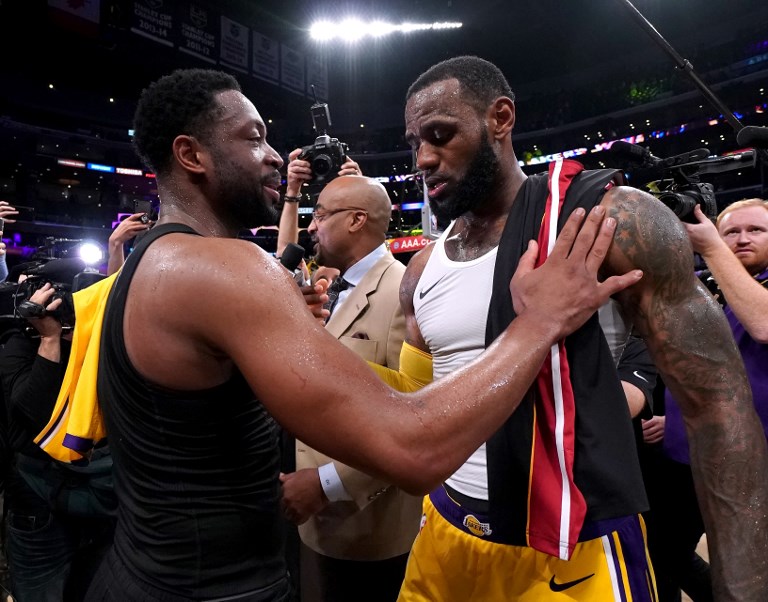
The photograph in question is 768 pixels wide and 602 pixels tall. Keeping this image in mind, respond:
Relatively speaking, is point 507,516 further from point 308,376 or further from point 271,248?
point 271,248

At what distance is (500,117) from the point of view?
5.67 feet

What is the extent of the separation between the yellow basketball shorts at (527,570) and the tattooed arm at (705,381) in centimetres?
17

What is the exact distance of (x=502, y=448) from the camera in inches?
49.7

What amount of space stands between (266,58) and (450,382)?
15.5 metres

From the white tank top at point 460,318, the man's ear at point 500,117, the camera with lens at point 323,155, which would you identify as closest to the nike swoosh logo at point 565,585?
the white tank top at point 460,318

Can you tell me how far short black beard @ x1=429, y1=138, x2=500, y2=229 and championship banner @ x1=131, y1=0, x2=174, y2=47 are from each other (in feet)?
43.5

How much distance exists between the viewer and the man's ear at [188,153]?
4.62ft

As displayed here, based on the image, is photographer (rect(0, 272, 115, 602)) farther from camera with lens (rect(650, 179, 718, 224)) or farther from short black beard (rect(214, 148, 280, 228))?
camera with lens (rect(650, 179, 718, 224))

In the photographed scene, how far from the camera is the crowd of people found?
1.03m

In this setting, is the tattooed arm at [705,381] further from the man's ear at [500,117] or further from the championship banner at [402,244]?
the championship banner at [402,244]

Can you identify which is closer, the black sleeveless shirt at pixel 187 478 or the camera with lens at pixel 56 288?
the black sleeveless shirt at pixel 187 478

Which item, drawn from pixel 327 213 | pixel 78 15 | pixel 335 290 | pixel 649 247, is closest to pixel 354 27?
pixel 78 15

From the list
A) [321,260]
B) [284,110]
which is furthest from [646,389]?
[284,110]

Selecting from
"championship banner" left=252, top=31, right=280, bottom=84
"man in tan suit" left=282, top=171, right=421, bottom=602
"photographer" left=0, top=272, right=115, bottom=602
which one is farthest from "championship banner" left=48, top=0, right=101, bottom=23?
"man in tan suit" left=282, top=171, right=421, bottom=602
